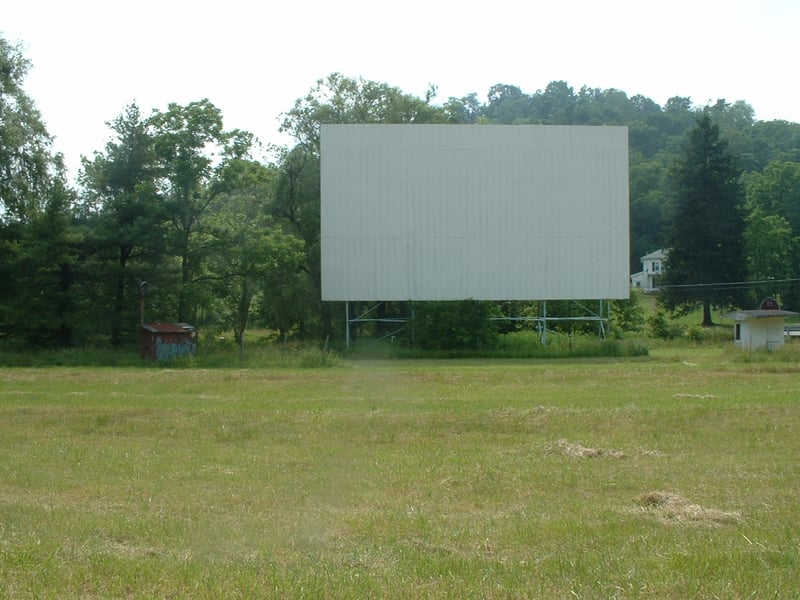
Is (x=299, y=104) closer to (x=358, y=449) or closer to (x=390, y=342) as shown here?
(x=390, y=342)

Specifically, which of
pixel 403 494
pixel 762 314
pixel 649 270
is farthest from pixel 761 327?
pixel 649 270

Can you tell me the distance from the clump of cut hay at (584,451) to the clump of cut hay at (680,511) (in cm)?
380

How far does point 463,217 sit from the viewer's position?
53906 millimetres

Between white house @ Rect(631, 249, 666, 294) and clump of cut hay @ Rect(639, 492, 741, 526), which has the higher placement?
white house @ Rect(631, 249, 666, 294)

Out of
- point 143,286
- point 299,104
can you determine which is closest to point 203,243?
point 143,286

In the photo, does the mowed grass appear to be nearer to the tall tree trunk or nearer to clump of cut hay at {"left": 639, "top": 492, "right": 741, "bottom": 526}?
clump of cut hay at {"left": 639, "top": 492, "right": 741, "bottom": 526}

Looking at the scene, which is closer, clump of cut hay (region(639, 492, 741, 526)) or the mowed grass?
the mowed grass

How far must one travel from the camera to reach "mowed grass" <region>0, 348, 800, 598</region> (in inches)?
306

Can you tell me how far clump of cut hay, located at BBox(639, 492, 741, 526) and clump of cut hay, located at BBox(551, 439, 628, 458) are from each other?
3797mm

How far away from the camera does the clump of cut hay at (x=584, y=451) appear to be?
51.4ft

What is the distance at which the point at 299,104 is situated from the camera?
64.5 meters

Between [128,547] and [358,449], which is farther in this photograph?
[358,449]

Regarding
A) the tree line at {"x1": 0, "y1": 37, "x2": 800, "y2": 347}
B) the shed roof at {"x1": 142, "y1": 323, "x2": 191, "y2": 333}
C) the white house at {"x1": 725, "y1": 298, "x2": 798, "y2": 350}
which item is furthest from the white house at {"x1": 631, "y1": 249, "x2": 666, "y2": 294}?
the shed roof at {"x1": 142, "y1": 323, "x2": 191, "y2": 333}

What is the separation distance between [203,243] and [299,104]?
1730cm
